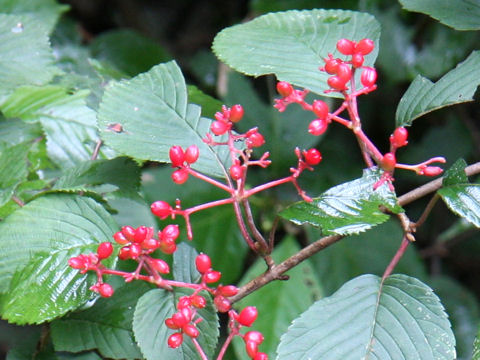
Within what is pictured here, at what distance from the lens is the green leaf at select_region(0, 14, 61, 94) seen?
1152 millimetres

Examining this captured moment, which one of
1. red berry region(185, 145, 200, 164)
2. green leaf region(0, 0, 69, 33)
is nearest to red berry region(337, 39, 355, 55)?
red berry region(185, 145, 200, 164)

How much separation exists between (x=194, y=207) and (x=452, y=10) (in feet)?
1.83

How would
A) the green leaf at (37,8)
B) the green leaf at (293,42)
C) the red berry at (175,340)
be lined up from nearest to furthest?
the red berry at (175,340) < the green leaf at (293,42) < the green leaf at (37,8)

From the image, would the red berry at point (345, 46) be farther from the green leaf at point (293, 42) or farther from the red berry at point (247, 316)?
the red berry at point (247, 316)

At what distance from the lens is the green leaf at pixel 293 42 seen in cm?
102

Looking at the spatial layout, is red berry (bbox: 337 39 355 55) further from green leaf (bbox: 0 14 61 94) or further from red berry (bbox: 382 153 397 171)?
green leaf (bbox: 0 14 61 94)

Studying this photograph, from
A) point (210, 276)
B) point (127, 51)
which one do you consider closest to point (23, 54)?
point (210, 276)

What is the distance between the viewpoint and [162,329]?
85 centimetres

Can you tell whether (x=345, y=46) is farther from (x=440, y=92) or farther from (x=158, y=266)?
(x=158, y=266)

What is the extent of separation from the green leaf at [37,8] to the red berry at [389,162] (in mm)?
1154

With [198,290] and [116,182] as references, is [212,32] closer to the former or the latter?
[116,182]

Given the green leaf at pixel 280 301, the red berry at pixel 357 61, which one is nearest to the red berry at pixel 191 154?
the red berry at pixel 357 61

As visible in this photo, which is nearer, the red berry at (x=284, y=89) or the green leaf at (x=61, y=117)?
the red berry at (x=284, y=89)

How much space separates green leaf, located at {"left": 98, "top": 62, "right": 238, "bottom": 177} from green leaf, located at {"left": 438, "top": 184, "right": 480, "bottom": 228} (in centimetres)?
33
